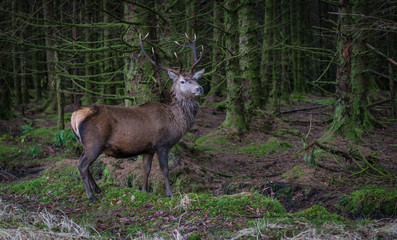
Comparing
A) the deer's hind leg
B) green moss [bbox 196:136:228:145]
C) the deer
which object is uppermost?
the deer

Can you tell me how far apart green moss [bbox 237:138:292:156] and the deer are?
12.1 ft

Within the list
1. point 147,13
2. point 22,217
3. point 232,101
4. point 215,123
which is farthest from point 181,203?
point 215,123

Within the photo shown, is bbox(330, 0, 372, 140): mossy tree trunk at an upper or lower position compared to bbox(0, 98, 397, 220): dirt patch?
upper

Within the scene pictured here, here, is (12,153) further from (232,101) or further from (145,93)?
(232,101)

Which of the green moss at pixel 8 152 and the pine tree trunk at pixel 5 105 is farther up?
the pine tree trunk at pixel 5 105

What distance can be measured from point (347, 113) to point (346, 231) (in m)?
6.25

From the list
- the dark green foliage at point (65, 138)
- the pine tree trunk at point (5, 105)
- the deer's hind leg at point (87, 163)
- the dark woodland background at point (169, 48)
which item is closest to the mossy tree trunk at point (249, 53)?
the dark woodland background at point (169, 48)

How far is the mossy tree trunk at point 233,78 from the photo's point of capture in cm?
1079

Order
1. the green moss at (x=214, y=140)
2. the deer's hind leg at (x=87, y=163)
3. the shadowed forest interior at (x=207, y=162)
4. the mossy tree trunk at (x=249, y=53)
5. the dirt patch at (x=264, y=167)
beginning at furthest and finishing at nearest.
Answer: the mossy tree trunk at (x=249, y=53) → the green moss at (x=214, y=140) → the dirt patch at (x=264, y=167) → the deer's hind leg at (x=87, y=163) → the shadowed forest interior at (x=207, y=162)

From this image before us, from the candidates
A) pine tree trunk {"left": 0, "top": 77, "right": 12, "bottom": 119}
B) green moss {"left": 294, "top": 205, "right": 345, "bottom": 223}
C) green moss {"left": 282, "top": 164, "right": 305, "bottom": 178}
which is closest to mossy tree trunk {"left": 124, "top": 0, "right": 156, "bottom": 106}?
green moss {"left": 282, "top": 164, "right": 305, "bottom": 178}

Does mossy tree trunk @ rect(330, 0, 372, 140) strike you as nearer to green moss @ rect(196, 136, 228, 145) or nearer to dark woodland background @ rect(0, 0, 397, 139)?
dark woodland background @ rect(0, 0, 397, 139)

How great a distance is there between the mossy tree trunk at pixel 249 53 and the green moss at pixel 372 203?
21.1 ft

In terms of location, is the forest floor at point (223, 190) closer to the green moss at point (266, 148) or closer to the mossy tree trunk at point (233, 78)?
the green moss at point (266, 148)

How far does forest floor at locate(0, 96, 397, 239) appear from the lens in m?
4.18
